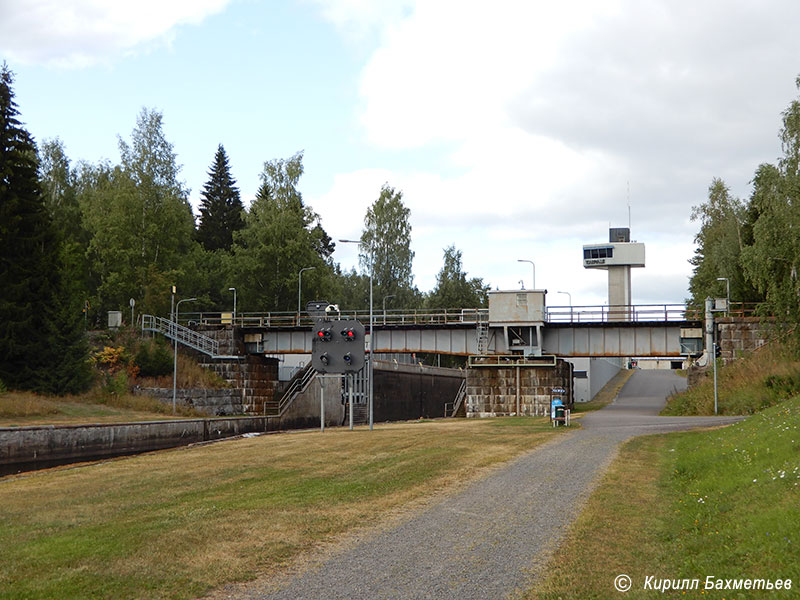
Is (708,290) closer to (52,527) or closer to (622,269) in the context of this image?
(622,269)

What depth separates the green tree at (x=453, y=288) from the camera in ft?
290

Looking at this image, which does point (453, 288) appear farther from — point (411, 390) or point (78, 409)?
point (78, 409)

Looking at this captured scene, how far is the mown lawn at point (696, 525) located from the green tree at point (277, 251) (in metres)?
57.8

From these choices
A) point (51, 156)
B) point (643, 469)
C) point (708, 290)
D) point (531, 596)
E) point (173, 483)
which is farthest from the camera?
point (51, 156)

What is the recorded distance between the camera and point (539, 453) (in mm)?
21781

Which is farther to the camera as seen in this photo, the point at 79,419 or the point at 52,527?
the point at 79,419

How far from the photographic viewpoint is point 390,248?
86000mm

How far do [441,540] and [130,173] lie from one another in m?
62.6

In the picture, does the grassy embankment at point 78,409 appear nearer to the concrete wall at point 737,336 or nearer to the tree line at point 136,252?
the tree line at point 136,252

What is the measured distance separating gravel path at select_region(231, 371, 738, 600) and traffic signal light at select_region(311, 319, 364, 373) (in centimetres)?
1620

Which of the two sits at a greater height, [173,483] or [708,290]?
[708,290]

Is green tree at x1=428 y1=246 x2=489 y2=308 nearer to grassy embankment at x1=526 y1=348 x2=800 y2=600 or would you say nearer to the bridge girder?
the bridge girder

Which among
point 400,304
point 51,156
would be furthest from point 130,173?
point 400,304

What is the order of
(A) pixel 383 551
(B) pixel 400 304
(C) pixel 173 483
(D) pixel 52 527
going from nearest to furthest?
1. (A) pixel 383 551
2. (D) pixel 52 527
3. (C) pixel 173 483
4. (B) pixel 400 304
